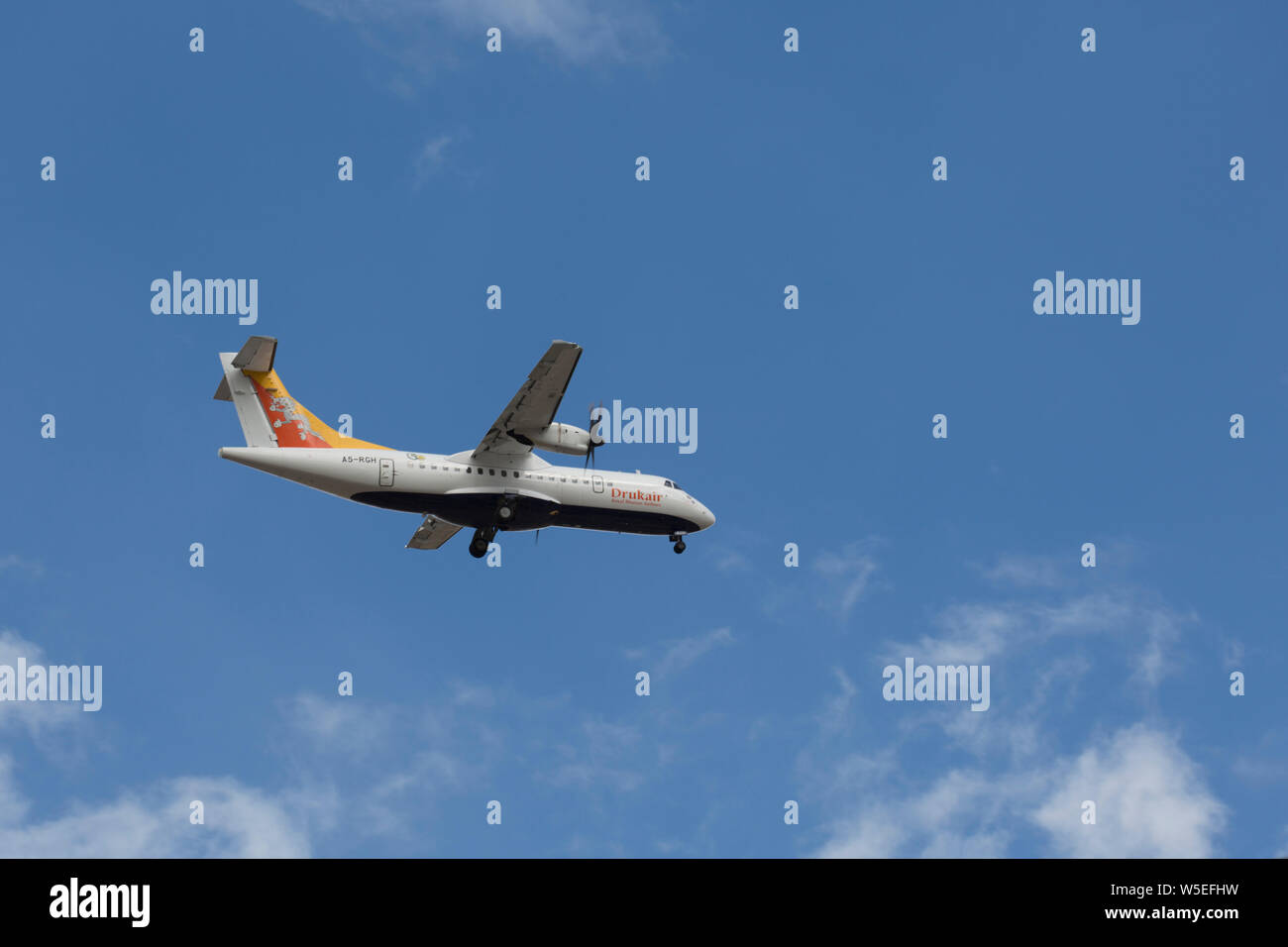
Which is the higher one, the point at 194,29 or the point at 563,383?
the point at 194,29

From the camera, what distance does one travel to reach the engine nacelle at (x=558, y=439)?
4134 cm

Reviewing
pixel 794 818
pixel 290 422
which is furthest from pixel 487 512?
pixel 794 818

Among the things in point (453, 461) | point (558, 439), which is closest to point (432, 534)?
point (453, 461)

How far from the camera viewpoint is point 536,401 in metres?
40.4

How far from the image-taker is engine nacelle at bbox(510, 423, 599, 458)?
136ft

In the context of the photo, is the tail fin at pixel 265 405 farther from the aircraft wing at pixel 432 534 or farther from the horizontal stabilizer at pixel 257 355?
the aircraft wing at pixel 432 534

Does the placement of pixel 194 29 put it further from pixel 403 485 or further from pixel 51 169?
pixel 403 485

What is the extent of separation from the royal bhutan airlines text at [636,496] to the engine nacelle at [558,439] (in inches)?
99.7

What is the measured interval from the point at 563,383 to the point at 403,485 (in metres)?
5.60

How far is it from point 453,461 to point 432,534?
819cm

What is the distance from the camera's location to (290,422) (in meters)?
40.5

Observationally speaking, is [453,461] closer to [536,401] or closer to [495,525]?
[495,525]
